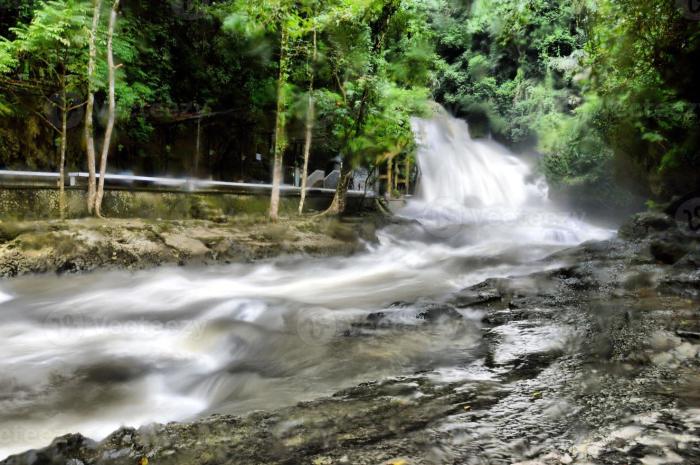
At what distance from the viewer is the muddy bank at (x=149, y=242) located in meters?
8.09

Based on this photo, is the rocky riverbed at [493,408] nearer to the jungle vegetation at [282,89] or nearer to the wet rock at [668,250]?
the wet rock at [668,250]

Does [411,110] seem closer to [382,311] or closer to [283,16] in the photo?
[283,16]

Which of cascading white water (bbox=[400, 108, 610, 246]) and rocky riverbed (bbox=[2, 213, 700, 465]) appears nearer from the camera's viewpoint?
rocky riverbed (bbox=[2, 213, 700, 465])

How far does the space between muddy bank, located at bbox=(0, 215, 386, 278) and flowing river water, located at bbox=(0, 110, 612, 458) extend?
28cm

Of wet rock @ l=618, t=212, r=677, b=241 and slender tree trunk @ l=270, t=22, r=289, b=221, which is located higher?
slender tree trunk @ l=270, t=22, r=289, b=221

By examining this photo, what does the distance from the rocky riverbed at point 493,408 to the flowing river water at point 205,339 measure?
0.74 ft

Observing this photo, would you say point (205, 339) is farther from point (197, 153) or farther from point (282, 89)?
point (197, 153)

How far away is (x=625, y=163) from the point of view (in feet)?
61.5

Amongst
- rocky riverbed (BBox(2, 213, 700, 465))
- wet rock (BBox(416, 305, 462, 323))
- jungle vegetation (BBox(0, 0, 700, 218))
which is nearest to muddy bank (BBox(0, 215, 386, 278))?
jungle vegetation (BBox(0, 0, 700, 218))

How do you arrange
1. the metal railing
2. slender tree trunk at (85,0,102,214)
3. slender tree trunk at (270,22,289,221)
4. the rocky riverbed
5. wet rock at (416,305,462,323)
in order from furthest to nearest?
slender tree trunk at (270,22,289,221), the metal railing, slender tree trunk at (85,0,102,214), wet rock at (416,305,462,323), the rocky riverbed

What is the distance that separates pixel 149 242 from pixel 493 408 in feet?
27.7

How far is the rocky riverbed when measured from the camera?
7.39ft

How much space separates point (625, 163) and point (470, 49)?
1596 cm

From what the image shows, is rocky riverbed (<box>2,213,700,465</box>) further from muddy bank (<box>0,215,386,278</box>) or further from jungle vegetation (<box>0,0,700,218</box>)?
muddy bank (<box>0,215,386,278</box>)
